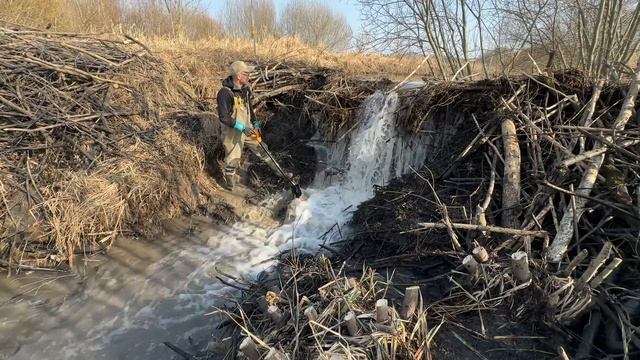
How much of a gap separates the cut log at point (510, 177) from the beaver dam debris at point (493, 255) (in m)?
0.01

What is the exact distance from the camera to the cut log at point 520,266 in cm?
342

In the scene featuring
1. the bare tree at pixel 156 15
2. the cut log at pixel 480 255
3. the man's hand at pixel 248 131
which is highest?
the bare tree at pixel 156 15

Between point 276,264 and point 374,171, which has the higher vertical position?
point 374,171

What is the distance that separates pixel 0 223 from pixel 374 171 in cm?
509

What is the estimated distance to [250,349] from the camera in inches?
125

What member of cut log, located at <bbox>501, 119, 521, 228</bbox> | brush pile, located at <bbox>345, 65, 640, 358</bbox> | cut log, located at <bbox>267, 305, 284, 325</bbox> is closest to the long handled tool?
brush pile, located at <bbox>345, 65, 640, 358</bbox>

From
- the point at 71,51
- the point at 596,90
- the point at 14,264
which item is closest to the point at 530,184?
the point at 596,90

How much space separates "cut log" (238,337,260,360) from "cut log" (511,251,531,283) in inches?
77.3

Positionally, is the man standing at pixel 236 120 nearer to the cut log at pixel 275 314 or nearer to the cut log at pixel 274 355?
the cut log at pixel 275 314

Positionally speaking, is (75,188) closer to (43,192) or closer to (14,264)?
(43,192)

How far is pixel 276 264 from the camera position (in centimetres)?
579

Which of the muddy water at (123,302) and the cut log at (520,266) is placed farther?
the muddy water at (123,302)

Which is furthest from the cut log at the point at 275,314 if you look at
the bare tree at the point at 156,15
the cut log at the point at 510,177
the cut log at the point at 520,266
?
the bare tree at the point at 156,15

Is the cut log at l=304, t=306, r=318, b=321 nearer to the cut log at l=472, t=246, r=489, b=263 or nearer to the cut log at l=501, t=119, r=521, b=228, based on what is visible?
the cut log at l=472, t=246, r=489, b=263
